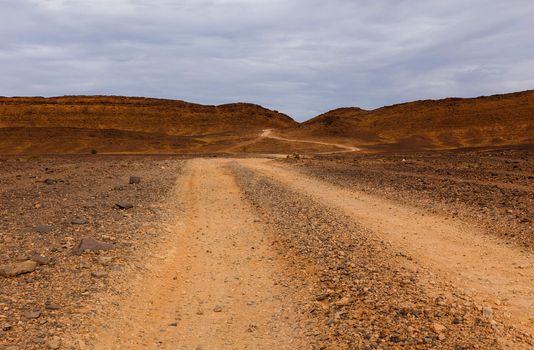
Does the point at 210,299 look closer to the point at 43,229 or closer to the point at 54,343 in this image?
the point at 54,343

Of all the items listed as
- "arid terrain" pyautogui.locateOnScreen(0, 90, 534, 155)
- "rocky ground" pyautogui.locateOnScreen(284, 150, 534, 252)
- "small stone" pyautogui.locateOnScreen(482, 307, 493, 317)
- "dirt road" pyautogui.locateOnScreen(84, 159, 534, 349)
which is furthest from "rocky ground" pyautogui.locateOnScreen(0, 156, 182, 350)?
"arid terrain" pyautogui.locateOnScreen(0, 90, 534, 155)

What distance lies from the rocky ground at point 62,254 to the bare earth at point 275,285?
3cm

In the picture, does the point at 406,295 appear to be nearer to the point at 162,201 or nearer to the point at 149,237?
the point at 149,237

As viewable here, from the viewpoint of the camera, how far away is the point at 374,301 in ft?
19.3

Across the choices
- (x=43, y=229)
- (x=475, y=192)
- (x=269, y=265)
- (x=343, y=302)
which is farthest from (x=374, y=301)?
(x=475, y=192)

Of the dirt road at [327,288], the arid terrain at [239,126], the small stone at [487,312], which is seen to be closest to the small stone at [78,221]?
the dirt road at [327,288]

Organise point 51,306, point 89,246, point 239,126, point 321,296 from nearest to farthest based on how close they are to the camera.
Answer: point 51,306 → point 321,296 → point 89,246 → point 239,126

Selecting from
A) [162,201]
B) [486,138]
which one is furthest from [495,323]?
[486,138]

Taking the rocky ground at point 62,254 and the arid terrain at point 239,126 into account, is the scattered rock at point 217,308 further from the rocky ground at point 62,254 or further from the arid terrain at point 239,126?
the arid terrain at point 239,126

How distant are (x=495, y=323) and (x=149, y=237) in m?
6.35

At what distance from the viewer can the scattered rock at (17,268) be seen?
22.5 feet

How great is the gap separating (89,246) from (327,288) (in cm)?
406

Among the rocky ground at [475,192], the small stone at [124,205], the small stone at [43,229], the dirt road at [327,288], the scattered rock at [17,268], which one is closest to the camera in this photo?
the dirt road at [327,288]

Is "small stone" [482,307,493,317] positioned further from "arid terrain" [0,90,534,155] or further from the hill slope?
the hill slope
